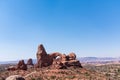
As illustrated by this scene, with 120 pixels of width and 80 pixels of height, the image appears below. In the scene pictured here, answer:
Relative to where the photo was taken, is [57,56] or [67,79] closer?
[67,79]

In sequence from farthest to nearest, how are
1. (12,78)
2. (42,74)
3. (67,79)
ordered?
(42,74)
(67,79)
(12,78)

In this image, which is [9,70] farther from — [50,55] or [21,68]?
[50,55]

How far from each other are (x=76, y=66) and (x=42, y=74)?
17568 millimetres

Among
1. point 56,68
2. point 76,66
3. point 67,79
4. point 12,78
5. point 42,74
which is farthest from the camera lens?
point 76,66

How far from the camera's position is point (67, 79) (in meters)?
73.1

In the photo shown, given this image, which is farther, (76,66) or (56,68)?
(76,66)

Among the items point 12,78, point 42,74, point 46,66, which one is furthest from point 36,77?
point 12,78

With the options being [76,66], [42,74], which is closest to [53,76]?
[42,74]

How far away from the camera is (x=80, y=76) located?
3036 inches

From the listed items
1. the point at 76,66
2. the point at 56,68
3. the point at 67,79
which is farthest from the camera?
the point at 76,66

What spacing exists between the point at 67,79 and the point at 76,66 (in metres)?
19.5

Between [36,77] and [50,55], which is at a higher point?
[50,55]

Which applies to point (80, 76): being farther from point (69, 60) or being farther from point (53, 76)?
point (69, 60)

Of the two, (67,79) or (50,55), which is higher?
(50,55)
